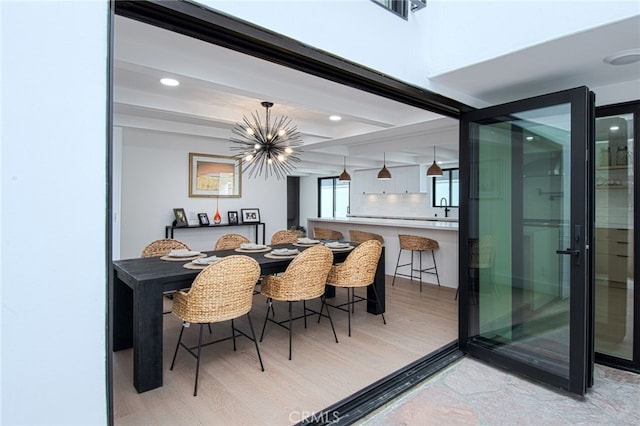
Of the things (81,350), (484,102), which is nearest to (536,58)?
(484,102)

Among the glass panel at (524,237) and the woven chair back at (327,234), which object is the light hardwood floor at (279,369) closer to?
the glass panel at (524,237)

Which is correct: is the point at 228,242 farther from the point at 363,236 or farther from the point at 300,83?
the point at 363,236

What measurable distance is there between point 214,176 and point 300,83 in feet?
10.3

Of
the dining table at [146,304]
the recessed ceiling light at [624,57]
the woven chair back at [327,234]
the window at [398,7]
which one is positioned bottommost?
the dining table at [146,304]

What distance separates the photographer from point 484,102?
3176 mm

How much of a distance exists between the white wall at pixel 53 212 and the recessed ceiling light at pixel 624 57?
2.80 meters

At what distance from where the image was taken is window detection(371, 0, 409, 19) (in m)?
2.44

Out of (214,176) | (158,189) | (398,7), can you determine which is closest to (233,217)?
(214,176)

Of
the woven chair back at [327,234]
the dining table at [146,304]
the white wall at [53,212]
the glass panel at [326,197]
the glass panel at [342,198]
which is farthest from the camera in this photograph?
the glass panel at [326,197]

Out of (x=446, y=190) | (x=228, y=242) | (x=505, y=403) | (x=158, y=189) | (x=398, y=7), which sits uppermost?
(x=398, y=7)

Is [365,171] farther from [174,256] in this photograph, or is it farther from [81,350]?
[81,350]

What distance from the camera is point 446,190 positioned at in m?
8.84

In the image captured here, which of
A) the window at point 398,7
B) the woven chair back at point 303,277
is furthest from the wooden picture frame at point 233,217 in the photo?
the window at point 398,7

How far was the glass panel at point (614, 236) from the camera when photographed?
2826 millimetres
